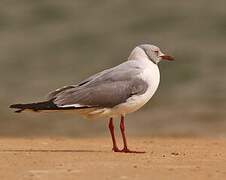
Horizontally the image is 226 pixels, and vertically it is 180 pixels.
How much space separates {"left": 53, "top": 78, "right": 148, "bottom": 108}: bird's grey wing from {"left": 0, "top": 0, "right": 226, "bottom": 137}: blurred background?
730cm

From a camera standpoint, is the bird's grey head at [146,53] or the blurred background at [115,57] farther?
the blurred background at [115,57]

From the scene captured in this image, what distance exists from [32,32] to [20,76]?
4479 millimetres

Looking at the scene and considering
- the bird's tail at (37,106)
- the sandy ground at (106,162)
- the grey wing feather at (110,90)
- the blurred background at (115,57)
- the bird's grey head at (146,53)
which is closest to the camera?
the sandy ground at (106,162)

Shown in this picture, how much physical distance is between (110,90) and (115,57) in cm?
1525

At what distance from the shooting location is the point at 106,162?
10.1 m

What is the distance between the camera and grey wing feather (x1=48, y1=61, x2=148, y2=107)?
1156 cm

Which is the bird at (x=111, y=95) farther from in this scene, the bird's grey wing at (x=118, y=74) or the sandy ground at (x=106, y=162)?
the sandy ground at (x=106, y=162)

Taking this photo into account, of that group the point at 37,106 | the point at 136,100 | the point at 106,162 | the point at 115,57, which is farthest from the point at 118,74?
the point at 115,57

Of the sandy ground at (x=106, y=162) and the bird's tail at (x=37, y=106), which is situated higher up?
the bird's tail at (x=37, y=106)

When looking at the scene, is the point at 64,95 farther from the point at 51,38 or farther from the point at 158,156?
the point at 51,38

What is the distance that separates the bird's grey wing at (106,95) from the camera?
11555mm

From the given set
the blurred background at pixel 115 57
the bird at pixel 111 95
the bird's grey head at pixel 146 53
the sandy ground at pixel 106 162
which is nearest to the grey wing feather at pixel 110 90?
the bird at pixel 111 95

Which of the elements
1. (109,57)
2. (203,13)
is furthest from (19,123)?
(203,13)

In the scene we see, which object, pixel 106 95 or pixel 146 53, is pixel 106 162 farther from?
pixel 146 53
